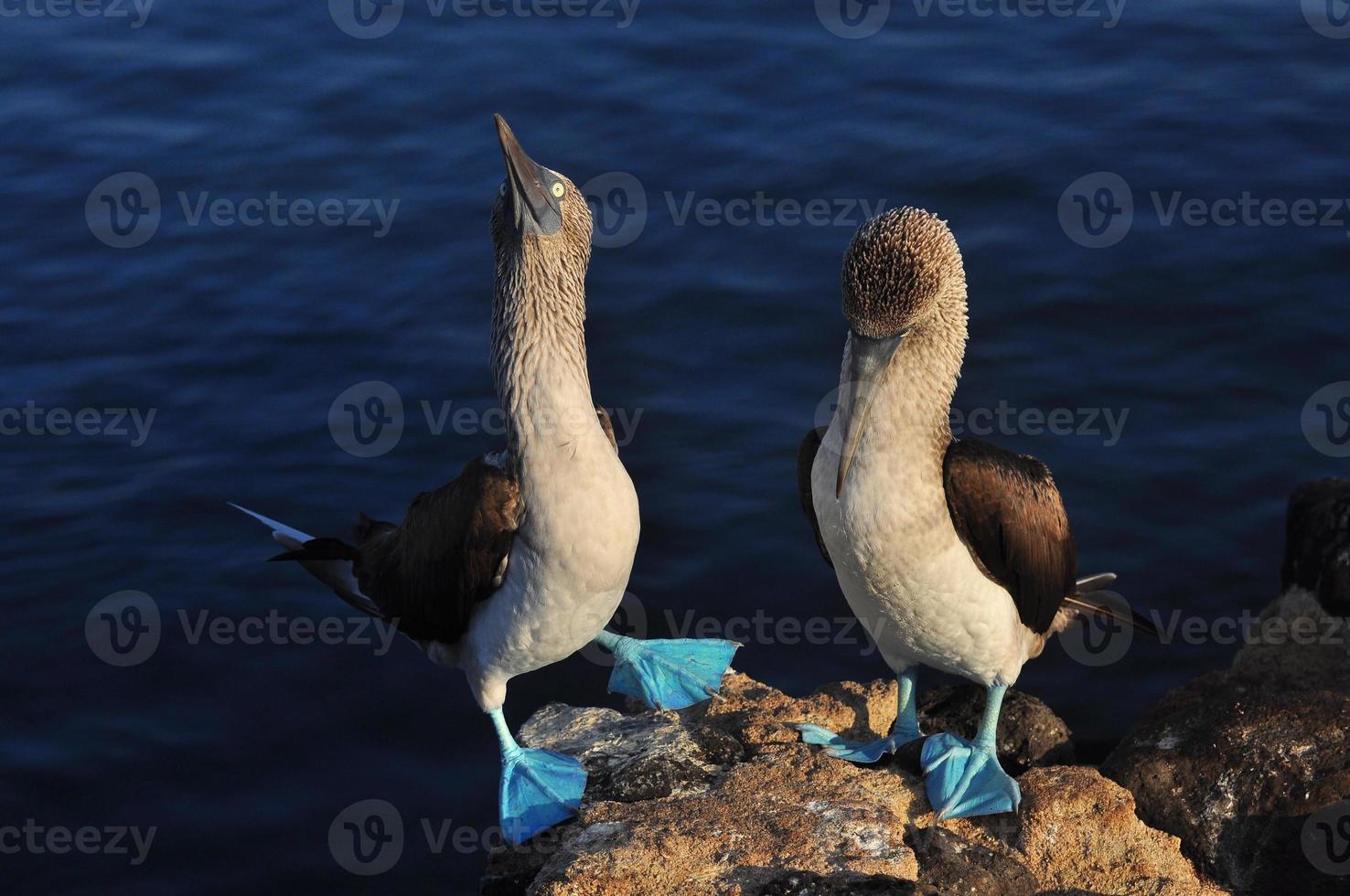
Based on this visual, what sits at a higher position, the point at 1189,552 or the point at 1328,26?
the point at 1328,26

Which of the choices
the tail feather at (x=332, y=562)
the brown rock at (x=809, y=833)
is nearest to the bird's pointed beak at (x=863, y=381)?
the brown rock at (x=809, y=833)

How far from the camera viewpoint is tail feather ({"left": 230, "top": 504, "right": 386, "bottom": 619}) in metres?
7.27

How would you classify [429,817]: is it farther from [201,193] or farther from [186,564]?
[201,193]

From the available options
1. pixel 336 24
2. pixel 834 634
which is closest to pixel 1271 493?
pixel 834 634

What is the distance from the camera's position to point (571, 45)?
46.1 feet

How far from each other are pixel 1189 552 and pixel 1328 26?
7017 mm

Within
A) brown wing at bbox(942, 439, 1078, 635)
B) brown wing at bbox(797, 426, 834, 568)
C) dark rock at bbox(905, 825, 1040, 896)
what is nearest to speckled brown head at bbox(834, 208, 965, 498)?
brown wing at bbox(942, 439, 1078, 635)

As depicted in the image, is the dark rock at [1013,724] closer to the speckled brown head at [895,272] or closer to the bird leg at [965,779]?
the bird leg at [965,779]

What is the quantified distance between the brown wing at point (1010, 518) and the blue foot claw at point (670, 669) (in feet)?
4.80

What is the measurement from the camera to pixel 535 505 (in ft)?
19.8

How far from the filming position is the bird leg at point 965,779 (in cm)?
573

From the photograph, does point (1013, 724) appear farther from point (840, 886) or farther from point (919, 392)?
point (840, 886)

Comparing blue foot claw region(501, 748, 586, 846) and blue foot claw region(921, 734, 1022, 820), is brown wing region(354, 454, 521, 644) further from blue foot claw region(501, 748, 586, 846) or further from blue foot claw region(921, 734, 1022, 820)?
blue foot claw region(921, 734, 1022, 820)

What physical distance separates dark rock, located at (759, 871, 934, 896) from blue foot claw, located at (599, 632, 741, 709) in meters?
1.72
